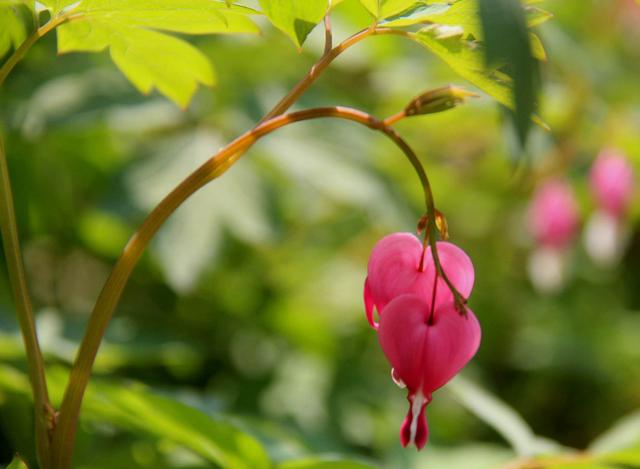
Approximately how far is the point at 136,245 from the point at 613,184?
5.24 ft

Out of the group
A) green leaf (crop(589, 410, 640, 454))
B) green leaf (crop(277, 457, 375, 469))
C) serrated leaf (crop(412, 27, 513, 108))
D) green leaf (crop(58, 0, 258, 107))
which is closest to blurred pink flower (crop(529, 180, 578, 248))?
green leaf (crop(589, 410, 640, 454))

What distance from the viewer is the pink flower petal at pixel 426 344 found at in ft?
2.06

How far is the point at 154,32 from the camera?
72 cm

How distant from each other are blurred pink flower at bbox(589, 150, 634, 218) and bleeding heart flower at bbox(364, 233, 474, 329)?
1.45 metres

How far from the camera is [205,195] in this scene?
61.7 inches

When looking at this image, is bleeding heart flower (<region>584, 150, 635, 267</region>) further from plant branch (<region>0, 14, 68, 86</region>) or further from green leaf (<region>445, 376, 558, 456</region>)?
plant branch (<region>0, 14, 68, 86</region>)

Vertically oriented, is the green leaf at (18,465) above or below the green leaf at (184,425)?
above

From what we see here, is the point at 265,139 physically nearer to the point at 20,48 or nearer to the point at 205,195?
the point at 205,195

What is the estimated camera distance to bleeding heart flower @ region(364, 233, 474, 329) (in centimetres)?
67

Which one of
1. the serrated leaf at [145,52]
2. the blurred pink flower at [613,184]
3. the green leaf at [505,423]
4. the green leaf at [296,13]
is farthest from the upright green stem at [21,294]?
the blurred pink flower at [613,184]

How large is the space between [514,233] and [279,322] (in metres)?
0.93

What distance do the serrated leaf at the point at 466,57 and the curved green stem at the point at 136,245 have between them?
7cm

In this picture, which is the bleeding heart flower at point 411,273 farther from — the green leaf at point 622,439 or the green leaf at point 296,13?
the green leaf at point 622,439

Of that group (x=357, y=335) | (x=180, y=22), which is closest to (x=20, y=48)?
(x=180, y=22)
